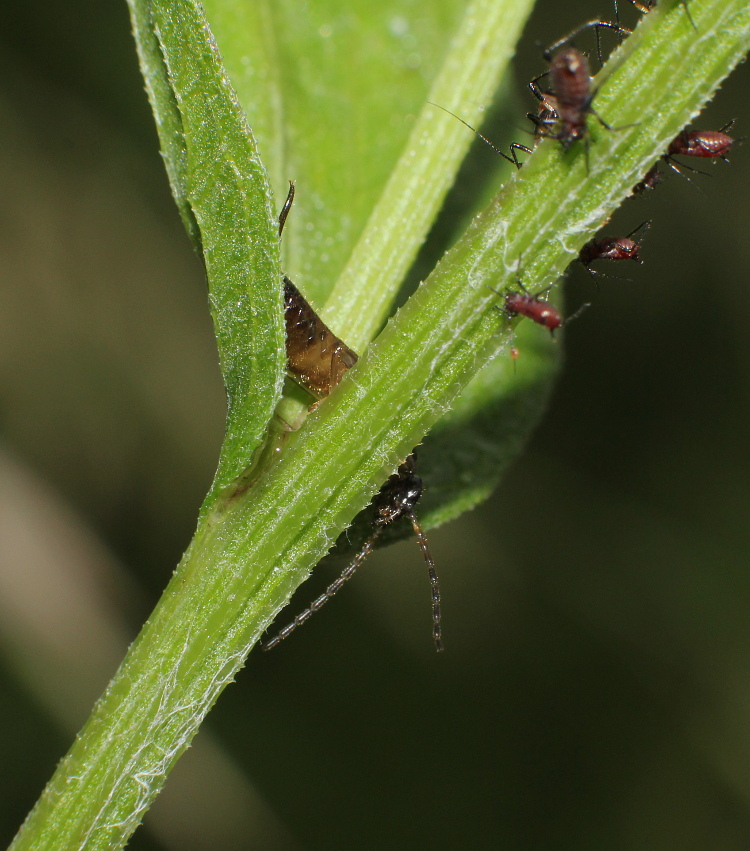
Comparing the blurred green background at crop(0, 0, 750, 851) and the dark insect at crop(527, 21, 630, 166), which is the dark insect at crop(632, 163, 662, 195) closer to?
the dark insect at crop(527, 21, 630, 166)

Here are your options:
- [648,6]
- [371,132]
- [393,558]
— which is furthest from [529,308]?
[393,558]

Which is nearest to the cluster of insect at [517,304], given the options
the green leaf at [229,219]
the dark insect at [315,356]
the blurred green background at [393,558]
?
the dark insect at [315,356]

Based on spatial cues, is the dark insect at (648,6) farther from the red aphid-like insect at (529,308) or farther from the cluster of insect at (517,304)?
the red aphid-like insect at (529,308)

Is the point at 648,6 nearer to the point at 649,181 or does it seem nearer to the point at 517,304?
the point at 649,181

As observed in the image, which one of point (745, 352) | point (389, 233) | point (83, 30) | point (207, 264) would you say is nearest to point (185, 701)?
point (207, 264)

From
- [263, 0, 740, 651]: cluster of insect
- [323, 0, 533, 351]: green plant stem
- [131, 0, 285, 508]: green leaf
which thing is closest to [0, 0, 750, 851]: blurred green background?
[263, 0, 740, 651]: cluster of insect
